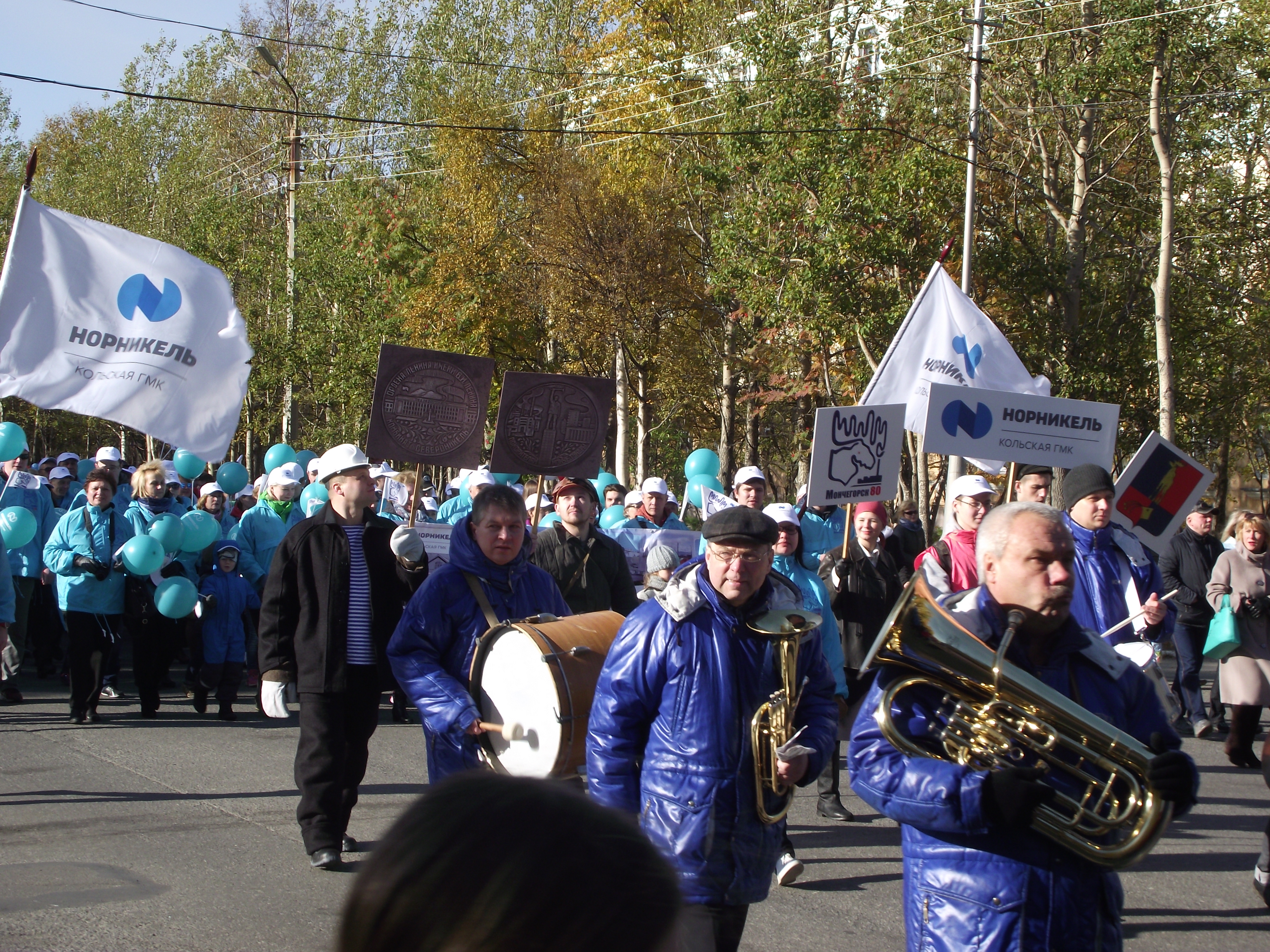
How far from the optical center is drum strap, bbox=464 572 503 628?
4605 mm

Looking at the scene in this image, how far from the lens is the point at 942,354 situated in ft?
33.3

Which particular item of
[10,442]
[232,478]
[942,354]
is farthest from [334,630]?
[232,478]

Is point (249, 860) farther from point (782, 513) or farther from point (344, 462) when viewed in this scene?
point (782, 513)

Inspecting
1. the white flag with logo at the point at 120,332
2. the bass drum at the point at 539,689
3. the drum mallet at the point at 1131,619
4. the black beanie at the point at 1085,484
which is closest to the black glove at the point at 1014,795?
the bass drum at the point at 539,689

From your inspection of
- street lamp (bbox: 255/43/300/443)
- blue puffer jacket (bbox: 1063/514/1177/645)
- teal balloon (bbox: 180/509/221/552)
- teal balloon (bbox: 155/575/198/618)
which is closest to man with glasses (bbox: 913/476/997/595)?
blue puffer jacket (bbox: 1063/514/1177/645)

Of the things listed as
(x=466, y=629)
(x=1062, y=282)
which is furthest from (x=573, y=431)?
(x=1062, y=282)

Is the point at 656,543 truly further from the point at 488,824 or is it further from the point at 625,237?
the point at 625,237

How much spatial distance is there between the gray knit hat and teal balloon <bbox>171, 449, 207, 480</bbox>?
886cm

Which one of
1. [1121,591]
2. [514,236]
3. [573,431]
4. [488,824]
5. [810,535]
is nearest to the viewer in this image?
[488,824]

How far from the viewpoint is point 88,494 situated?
30.1ft

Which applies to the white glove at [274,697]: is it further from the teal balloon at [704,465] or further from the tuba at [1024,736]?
the teal balloon at [704,465]

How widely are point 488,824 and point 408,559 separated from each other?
4.63 metres

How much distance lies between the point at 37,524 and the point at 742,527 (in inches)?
332

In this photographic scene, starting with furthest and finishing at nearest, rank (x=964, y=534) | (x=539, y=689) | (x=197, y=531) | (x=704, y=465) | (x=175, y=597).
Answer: (x=704, y=465), (x=197, y=531), (x=175, y=597), (x=964, y=534), (x=539, y=689)
